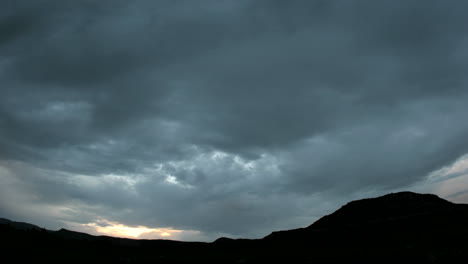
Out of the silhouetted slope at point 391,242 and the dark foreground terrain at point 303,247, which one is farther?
the dark foreground terrain at point 303,247

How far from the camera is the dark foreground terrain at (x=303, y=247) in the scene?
104ft

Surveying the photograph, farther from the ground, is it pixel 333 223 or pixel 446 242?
pixel 333 223

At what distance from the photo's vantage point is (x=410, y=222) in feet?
147

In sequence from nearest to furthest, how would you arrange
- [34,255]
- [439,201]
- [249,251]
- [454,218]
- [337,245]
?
1. [34,255]
2. [249,251]
3. [337,245]
4. [454,218]
5. [439,201]

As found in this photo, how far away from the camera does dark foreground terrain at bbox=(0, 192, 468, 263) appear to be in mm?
31766

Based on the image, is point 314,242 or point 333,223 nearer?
point 314,242

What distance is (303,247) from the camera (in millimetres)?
39031

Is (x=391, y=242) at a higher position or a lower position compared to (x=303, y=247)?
higher

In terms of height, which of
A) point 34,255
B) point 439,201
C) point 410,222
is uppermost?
point 439,201

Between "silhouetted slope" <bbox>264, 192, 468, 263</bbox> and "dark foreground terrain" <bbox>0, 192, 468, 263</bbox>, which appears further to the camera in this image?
"dark foreground terrain" <bbox>0, 192, 468, 263</bbox>

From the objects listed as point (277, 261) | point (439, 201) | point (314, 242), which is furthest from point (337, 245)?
point (439, 201)

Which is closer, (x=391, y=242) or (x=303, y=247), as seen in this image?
(x=391, y=242)

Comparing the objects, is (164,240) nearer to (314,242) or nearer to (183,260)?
(183,260)

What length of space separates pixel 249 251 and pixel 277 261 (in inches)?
177
